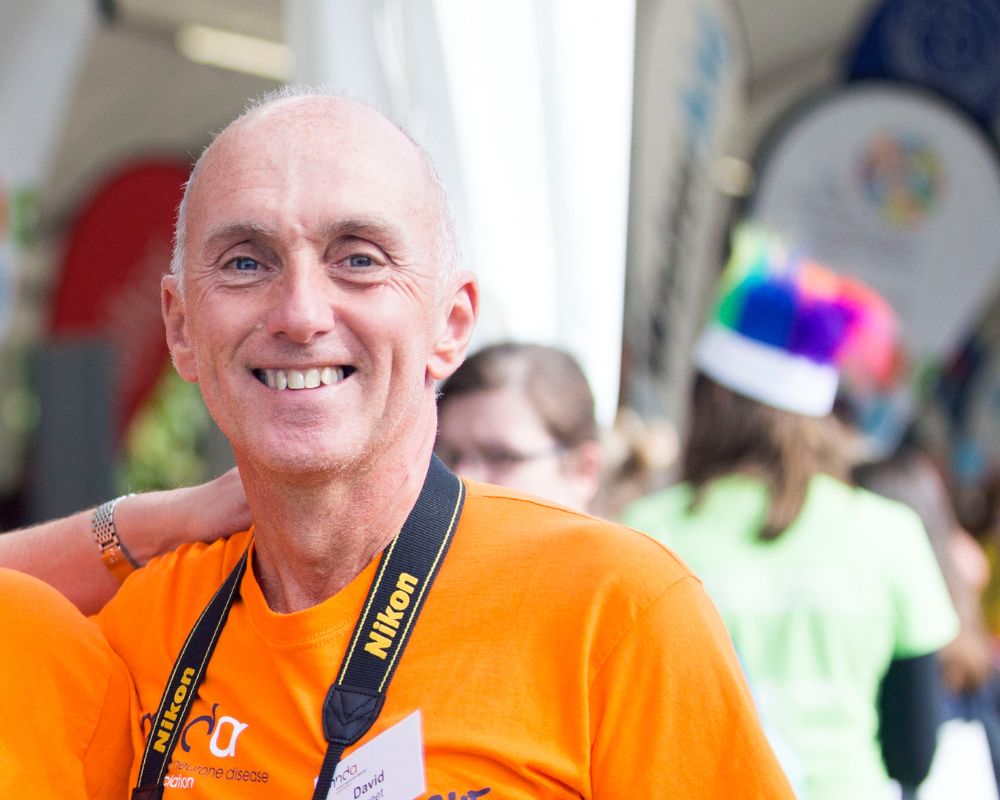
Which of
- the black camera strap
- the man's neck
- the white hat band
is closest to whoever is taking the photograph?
the black camera strap

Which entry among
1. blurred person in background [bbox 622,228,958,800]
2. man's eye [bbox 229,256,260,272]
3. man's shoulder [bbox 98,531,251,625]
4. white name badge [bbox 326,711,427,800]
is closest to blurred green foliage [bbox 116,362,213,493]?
blurred person in background [bbox 622,228,958,800]

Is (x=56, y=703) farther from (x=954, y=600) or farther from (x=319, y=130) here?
(x=954, y=600)

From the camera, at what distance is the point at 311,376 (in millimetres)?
1516

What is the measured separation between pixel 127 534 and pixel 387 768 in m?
0.61

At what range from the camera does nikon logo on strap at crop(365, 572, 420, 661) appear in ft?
4.94

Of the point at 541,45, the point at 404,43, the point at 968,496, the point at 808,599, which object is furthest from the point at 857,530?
the point at 968,496

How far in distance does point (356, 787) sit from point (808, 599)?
193 cm

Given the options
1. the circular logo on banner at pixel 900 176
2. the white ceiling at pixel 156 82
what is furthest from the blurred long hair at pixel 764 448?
the white ceiling at pixel 156 82

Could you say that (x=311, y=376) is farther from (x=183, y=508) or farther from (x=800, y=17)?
(x=800, y=17)

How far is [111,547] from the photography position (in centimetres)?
188

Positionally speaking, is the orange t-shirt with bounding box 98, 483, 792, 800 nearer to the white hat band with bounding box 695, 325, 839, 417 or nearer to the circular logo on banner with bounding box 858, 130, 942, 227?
the white hat band with bounding box 695, 325, 839, 417

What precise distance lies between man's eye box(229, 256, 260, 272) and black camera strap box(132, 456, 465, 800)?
314mm

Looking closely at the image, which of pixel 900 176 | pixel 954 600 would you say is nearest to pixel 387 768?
pixel 954 600

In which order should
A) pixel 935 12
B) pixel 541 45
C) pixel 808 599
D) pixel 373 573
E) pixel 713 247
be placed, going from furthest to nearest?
pixel 935 12, pixel 713 247, pixel 541 45, pixel 808 599, pixel 373 573
